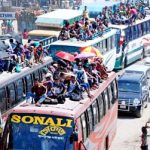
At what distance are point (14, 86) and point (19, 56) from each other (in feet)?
6.48

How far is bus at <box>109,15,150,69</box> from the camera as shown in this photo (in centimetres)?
3017

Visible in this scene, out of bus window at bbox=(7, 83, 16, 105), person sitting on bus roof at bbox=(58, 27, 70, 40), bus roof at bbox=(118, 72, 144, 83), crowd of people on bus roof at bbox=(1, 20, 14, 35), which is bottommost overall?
bus roof at bbox=(118, 72, 144, 83)

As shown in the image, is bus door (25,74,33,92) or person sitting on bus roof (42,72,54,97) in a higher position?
person sitting on bus roof (42,72,54,97)

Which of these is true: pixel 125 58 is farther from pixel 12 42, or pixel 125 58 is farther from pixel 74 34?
pixel 12 42

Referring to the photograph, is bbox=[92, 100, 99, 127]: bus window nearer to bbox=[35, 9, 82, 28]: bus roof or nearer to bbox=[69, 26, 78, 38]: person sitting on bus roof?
bbox=[69, 26, 78, 38]: person sitting on bus roof

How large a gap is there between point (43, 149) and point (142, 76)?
36.9 ft

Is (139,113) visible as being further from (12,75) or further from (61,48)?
(12,75)

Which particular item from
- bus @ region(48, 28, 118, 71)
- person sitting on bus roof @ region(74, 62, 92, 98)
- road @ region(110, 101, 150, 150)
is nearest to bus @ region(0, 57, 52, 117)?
person sitting on bus roof @ region(74, 62, 92, 98)

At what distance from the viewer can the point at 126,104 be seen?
20.3 meters

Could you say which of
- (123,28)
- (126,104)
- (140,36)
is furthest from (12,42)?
(140,36)

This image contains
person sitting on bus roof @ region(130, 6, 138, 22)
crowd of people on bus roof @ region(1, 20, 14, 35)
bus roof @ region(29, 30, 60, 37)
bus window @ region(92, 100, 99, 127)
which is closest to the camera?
bus window @ region(92, 100, 99, 127)

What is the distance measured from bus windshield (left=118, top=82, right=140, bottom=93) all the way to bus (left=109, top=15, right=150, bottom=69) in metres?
8.60

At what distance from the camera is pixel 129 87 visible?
21109 millimetres

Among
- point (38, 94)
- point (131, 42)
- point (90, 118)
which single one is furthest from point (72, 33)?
point (38, 94)
